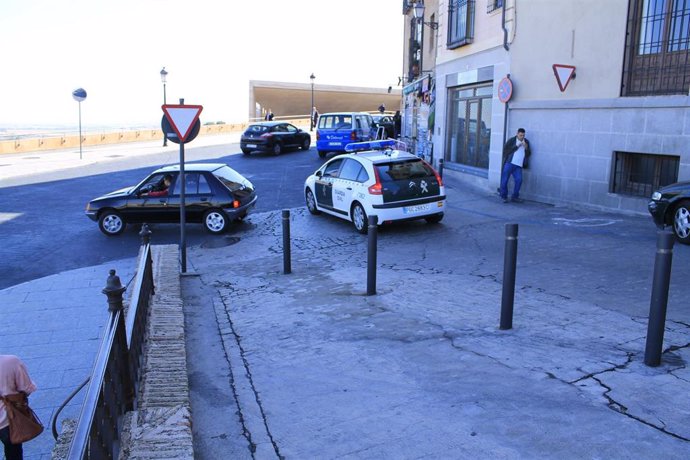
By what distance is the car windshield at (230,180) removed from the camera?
13.3 m

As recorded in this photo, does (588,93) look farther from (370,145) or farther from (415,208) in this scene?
(370,145)

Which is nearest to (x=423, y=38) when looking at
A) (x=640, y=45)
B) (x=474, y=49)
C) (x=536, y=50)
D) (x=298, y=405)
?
(x=474, y=49)

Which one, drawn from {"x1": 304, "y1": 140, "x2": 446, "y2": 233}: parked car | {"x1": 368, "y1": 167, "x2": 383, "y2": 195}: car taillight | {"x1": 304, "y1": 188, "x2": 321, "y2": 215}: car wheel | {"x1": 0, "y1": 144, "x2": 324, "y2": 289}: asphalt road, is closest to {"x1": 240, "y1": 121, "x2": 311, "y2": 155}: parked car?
{"x1": 0, "y1": 144, "x2": 324, "y2": 289}: asphalt road

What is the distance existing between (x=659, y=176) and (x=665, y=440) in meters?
9.46

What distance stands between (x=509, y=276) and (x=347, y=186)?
261 inches

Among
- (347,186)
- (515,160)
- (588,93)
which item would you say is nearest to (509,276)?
(347,186)

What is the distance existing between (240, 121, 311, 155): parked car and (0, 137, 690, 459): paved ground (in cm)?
1752

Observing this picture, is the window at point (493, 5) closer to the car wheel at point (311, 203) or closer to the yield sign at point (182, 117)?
the car wheel at point (311, 203)

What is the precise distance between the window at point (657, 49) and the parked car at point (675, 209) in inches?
108

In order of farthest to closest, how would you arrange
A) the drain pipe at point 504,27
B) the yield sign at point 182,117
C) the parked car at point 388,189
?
the drain pipe at point 504,27
the parked car at point 388,189
the yield sign at point 182,117

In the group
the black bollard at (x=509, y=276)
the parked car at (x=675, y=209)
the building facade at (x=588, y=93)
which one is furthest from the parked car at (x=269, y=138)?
the black bollard at (x=509, y=276)

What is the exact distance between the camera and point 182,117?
32.4 ft

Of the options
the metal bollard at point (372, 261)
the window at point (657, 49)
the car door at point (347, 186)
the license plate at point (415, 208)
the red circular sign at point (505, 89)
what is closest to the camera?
the metal bollard at point (372, 261)

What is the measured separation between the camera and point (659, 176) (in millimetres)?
12070
